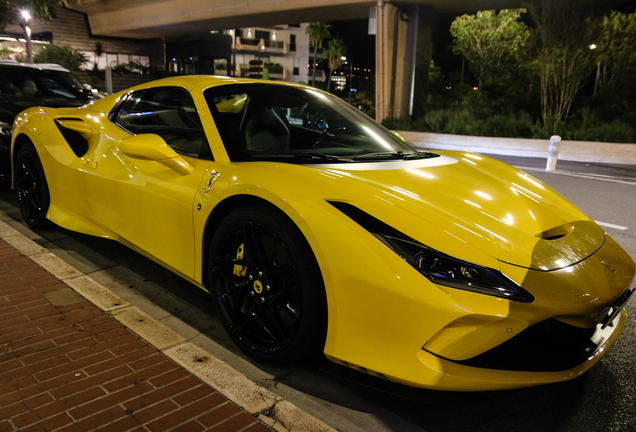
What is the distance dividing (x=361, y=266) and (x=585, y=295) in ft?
2.82

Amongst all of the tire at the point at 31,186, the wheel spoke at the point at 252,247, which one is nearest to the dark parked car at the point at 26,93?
the tire at the point at 31,186

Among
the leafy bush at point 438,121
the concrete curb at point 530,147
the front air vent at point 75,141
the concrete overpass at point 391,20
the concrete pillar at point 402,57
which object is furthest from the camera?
the concrete pillar at point 402,57

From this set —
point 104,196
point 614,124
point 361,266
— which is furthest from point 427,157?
point 614,124

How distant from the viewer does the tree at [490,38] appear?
82.9ft

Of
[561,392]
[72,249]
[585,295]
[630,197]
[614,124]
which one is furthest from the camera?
[614,124]

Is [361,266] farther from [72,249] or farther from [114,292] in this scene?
[72,249]

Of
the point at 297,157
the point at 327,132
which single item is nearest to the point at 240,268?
the point at 297,157

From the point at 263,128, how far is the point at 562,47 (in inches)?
646

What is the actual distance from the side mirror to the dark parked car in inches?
150

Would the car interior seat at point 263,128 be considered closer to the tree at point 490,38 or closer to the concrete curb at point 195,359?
the concrete curb at point 195,359

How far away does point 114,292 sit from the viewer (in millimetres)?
3156

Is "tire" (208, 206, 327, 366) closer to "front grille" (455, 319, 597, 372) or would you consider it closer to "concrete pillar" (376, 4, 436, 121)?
"front grille" (455, 319, 597, 372)

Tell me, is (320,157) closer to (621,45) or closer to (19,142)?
(19,142)

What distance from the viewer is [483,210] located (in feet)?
7.16
